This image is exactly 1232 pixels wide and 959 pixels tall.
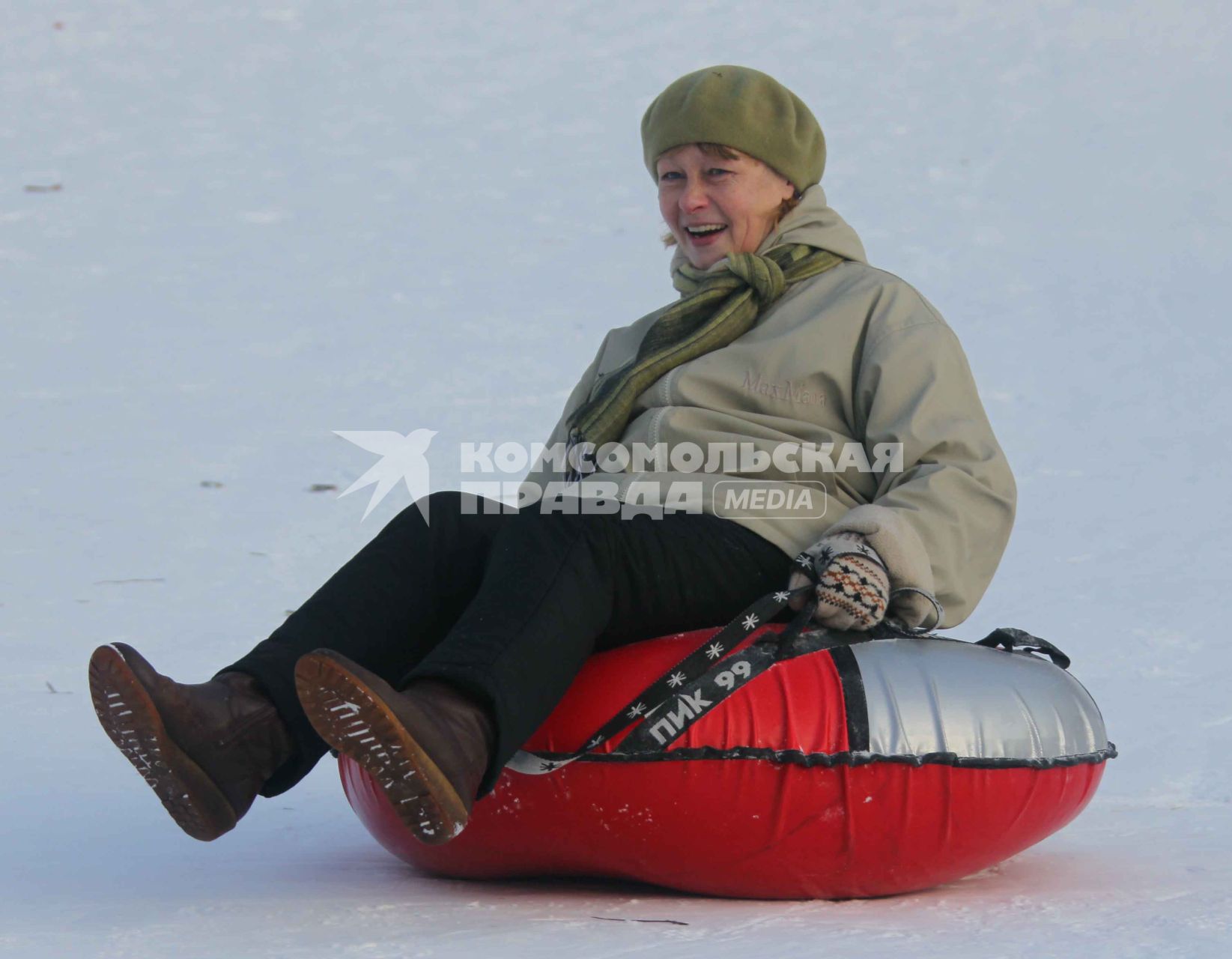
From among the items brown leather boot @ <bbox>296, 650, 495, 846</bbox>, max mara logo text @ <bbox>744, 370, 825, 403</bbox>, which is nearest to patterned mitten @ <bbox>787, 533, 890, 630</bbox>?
max mara logo text @ <bbox>744, 370, 825, 403</bbox>

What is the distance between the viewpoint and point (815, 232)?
2309 millimetres

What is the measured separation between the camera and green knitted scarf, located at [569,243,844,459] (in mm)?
2236

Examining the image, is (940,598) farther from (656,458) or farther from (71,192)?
(71,192)

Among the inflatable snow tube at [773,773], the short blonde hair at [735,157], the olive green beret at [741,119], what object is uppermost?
the olive green beret at [741,119]

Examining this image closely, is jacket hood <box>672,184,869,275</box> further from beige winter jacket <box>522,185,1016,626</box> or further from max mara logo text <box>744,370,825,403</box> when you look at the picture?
max mara logo text <box>744,370,825,403</box>

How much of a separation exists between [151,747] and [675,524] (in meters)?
0.67

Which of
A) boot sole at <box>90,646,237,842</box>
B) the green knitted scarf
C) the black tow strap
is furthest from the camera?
the green knitted scarf

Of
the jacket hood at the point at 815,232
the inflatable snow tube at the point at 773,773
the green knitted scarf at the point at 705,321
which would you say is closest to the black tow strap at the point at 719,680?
the inflatable snow tube at the point at 773,773

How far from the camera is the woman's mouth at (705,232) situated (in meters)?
2.37

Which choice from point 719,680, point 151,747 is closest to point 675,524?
point 719,680

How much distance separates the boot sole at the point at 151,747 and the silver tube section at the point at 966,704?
73 cm

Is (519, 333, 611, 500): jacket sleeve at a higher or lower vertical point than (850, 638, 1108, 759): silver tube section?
higher

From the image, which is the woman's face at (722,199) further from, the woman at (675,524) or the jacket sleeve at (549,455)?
the jacket sleeve at (549,455)

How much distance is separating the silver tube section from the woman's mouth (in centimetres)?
73
